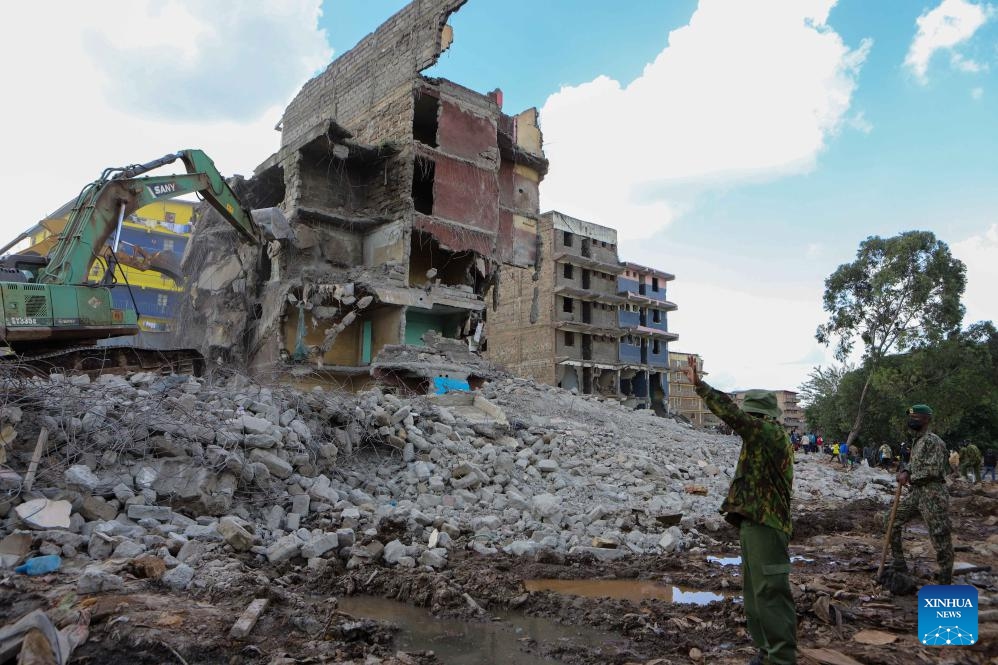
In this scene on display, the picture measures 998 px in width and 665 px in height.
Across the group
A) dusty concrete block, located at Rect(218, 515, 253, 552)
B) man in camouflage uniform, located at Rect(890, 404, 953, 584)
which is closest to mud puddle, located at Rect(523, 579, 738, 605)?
man in camouflage uniform, located at Rect(890, 404, 953, 584)

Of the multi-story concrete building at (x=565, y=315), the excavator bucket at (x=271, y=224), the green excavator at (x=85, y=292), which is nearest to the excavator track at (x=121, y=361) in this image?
the green excavator at (x=85, y=292)

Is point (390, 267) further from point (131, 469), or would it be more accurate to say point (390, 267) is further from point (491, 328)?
point (491, 328)

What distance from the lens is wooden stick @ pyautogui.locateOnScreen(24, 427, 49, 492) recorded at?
15.7 ft

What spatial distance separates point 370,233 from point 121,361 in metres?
9.44

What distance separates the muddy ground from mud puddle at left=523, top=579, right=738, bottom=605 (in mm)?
92

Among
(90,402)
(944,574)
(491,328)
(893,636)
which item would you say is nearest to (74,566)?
(90,402)

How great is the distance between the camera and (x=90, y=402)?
601cm

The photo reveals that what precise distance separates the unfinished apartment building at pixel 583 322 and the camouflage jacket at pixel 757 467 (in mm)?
29555

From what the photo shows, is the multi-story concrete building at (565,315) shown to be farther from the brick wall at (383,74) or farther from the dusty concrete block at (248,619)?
the dusty concrete block at (248,619)

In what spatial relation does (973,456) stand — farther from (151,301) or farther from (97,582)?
(151,301)

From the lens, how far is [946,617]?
361 cm

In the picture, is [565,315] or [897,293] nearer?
[897,293]

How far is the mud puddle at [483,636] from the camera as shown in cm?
345

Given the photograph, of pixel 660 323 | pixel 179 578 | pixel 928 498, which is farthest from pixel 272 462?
pixel 660 323
